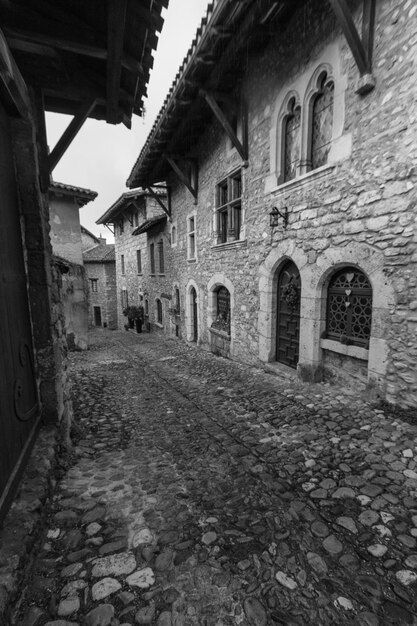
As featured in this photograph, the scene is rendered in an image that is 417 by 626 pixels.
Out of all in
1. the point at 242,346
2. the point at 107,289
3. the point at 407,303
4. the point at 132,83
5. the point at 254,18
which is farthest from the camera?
the point at 107,289

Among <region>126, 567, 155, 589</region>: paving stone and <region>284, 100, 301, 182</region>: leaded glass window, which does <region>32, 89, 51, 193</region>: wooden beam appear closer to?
<region>126, 567, 155, 589</region>: paving stone

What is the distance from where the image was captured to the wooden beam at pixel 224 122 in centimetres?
606

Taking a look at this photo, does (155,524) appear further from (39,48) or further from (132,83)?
(132,83)

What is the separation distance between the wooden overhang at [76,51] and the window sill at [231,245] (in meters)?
4.06

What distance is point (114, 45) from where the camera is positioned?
2.26 metres

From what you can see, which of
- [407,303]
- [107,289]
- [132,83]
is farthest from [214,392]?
[107,289]

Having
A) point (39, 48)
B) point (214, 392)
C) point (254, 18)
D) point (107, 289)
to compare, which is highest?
point (254, 18)

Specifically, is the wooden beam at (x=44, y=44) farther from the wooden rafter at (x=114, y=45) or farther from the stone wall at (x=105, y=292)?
the stone wall at (x=105, y=292)

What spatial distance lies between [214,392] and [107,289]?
20236 millimetres

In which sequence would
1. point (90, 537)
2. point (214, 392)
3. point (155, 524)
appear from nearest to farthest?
point (90, 537), point (155, 524), point (214, 392)

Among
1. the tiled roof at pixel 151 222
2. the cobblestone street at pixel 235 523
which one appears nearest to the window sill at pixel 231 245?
the cobblestone street at pixel 235 523

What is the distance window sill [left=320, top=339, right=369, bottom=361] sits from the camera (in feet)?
13.7

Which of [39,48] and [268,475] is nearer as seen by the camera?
[39,48]

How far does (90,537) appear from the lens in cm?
199
